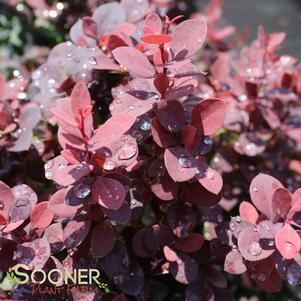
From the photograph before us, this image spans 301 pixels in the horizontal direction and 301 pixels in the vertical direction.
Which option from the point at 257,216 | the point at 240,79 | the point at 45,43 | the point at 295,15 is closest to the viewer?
the point at 257,216

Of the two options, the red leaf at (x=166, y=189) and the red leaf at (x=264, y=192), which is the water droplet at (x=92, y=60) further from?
the red leaf at (x=264, y=192)

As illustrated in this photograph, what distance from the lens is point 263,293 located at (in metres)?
1.59

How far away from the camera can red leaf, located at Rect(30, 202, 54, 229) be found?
95 centimetres

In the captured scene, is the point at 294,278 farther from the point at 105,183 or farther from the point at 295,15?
the point at 295,15

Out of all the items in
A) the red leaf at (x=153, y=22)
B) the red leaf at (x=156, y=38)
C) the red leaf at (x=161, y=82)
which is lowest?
the red leaf at (x=161, y=82)

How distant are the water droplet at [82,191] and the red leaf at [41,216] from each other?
0.36 feet

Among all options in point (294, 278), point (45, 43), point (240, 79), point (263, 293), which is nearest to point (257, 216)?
point (294, 278)

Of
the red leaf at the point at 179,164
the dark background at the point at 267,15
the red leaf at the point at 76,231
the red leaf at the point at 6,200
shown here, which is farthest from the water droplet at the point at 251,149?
the dark background at the point at 267,15

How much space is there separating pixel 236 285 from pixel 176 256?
1.91ft

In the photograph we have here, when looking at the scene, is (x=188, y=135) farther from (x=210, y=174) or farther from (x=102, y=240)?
(x=102, y=240)

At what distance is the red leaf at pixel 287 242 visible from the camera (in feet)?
2.79

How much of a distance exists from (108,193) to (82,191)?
0.16 ft

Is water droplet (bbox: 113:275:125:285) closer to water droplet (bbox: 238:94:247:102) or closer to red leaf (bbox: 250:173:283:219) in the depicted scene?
red leaf (bbox: 250:173:283:219)

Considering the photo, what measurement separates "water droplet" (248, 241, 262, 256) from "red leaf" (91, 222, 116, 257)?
259 millimetres
